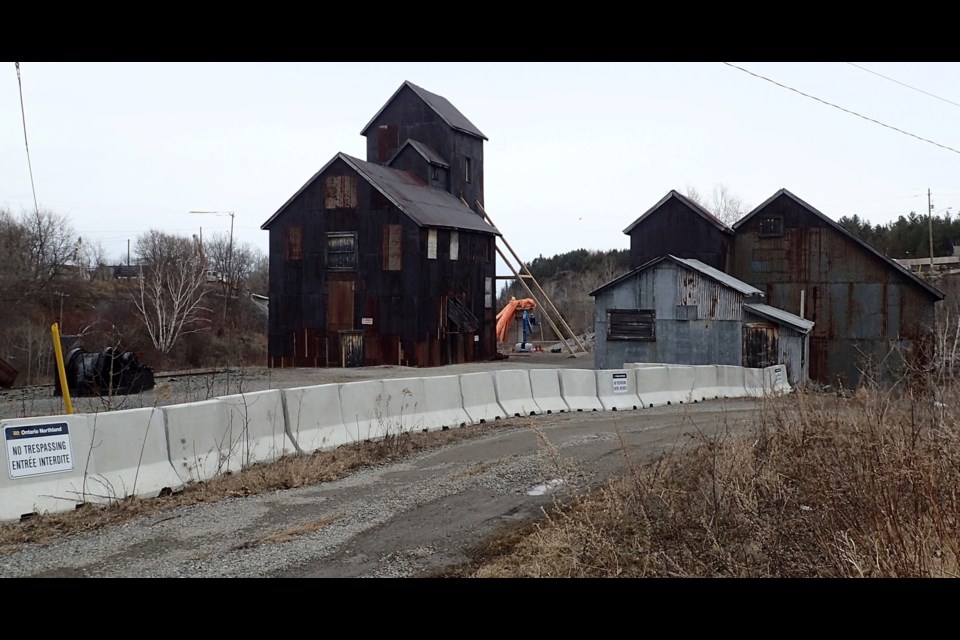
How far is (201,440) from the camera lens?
11461mm

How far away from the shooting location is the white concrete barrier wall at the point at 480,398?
17.8m

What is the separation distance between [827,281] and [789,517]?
107ft

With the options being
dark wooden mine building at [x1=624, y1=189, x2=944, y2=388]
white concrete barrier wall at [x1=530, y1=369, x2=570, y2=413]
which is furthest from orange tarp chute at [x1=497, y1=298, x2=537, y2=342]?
white concrete barrier wall at [x1=530, y1=369, x2=570, y2=413]

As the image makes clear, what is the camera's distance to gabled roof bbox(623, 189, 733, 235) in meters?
41.1

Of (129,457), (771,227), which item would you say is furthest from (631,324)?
(129,457)

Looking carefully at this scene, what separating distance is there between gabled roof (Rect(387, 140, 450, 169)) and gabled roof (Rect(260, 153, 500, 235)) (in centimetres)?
123

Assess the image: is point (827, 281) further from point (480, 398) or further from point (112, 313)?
point (112, 313)

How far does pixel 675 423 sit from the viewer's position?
17969 millimetres

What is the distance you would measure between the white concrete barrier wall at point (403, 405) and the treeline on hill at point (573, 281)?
59074 mm

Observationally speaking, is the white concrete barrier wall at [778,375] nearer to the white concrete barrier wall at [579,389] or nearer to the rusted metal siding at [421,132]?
the white concrete barrier wall at [579,389]
